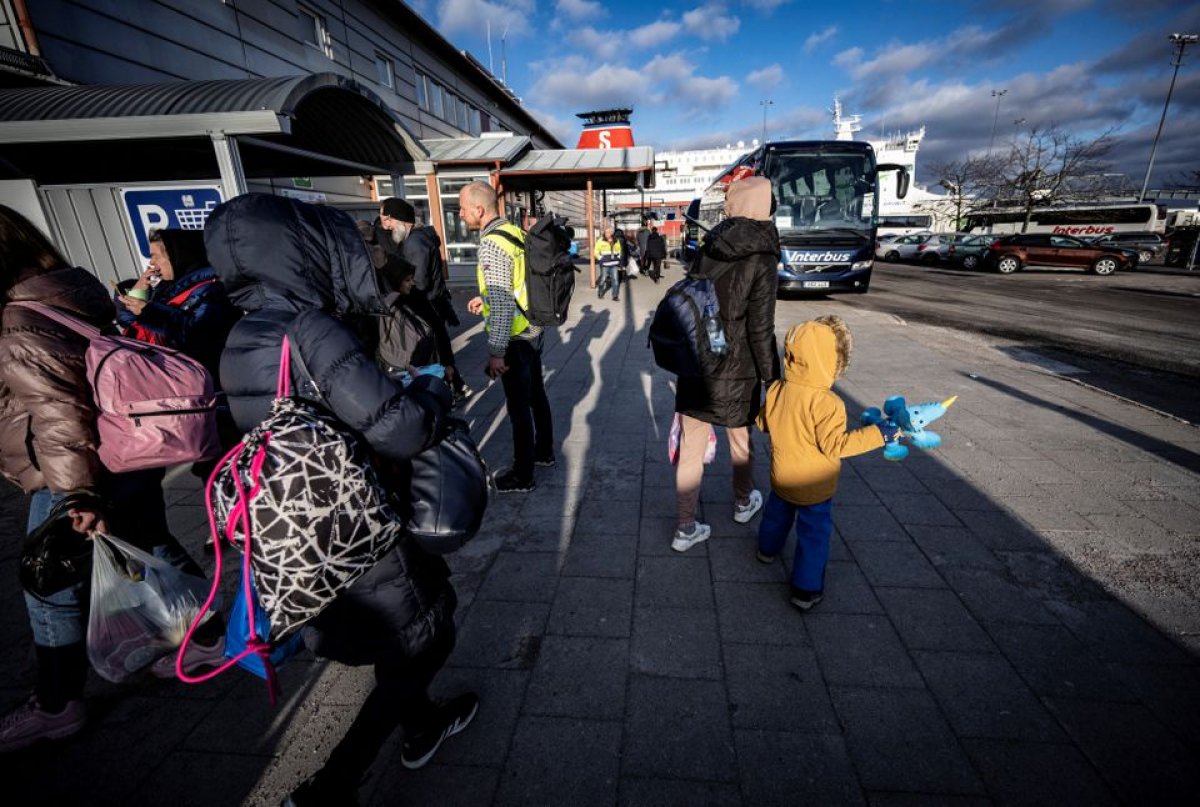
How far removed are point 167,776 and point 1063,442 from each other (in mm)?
6529

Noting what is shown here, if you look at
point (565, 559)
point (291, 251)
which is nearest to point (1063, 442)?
point (565, 559)

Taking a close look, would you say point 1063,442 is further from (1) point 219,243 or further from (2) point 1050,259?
(2) point 1050,259

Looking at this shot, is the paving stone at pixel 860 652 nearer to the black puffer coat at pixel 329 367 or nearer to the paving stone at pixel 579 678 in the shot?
the paving stone at pixel 579 678

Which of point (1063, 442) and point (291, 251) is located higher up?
point (291, 251)

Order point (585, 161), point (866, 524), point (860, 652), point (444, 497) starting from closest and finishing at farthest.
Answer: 1. point (444, 497)
2. point (860, 652)
3. point (866, 524)
4. point (585, 161)

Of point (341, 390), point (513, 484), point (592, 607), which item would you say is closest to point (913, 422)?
point (592, 607)

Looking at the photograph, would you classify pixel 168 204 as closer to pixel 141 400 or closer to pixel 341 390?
pixel 141 400

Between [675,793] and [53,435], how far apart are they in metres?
2.56

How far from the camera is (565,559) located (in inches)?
121

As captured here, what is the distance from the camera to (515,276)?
343 centimetres

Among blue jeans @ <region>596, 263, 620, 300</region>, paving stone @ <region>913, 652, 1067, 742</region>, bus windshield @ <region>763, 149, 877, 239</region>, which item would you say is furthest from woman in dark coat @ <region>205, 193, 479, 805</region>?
bus windshield @ <region>763, 149, 877, 239</region>

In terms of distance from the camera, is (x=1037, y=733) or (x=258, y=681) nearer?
(x=1037, y=733)

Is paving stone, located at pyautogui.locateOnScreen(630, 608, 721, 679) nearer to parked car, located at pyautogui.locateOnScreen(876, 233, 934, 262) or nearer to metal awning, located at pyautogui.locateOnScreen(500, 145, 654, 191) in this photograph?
metal awning, located at pyautogui.locateOnScreen(500, 145, 654, 191)

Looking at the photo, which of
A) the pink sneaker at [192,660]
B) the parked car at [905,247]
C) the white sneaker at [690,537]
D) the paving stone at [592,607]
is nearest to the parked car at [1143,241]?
the parked car at [905,247]
